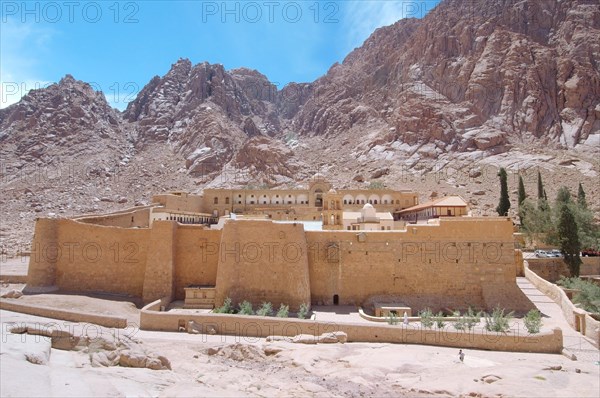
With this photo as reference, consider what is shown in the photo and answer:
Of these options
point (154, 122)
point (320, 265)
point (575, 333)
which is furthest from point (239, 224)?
point (154, 122)

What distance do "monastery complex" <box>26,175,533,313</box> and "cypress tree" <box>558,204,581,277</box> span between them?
23.7 feet

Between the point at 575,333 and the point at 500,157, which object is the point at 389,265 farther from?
the point at 500,157

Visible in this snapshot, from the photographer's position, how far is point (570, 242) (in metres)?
25.3

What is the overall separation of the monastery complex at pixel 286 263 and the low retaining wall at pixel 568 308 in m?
1.45

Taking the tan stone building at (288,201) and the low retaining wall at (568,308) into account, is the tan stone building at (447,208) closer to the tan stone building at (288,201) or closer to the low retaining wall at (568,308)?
the low retaining wall at (568,308)

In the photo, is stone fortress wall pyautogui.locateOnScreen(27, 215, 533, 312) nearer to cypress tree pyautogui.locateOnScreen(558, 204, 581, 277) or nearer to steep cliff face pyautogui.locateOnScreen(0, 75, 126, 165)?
cypress tree pyautogui.locateOnScreen(558, 204, 581, 277)

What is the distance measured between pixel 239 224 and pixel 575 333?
46.2 ft

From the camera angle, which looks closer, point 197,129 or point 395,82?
point 197,129

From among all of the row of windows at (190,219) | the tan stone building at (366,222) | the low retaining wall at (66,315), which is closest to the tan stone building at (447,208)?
the tan stone building at (366,222)

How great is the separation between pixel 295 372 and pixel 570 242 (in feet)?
66.3

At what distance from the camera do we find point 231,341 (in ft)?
50.4

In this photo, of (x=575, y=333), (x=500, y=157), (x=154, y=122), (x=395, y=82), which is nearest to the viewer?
(x=575, y=333)

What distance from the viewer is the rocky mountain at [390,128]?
58.5 metres

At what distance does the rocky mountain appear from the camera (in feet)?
192
